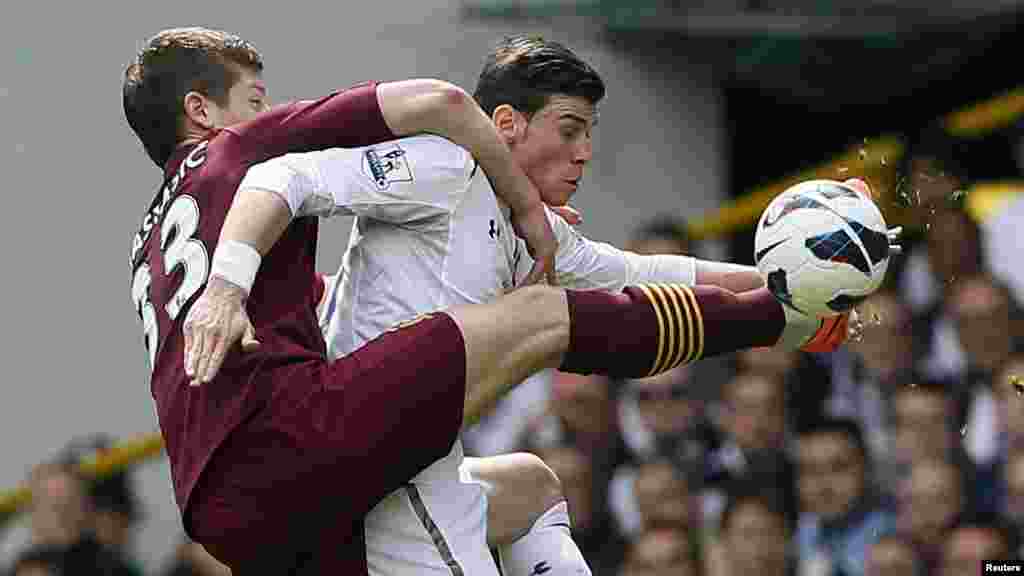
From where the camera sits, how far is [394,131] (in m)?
4.34

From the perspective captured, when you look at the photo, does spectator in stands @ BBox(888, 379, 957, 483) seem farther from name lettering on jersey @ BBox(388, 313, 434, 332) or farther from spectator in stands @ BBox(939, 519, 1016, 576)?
name lettering on jersey @ BBox(388, 313, 434, 332)

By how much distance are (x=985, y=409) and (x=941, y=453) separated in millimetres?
232

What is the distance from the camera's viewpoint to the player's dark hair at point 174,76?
4570mm

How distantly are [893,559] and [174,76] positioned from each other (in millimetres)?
3095

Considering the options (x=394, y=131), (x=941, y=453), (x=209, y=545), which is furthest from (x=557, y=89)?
(x=941, y=453)

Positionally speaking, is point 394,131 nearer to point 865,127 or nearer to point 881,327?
point 881,327

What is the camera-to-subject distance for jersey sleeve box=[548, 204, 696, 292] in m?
4.72

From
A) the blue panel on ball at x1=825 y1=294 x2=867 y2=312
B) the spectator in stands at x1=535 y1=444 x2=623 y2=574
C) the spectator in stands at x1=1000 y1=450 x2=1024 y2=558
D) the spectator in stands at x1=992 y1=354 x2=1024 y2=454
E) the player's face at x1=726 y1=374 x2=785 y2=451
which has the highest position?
the blue panel on ball at x1=825 y1=294 x2=867 y2=312

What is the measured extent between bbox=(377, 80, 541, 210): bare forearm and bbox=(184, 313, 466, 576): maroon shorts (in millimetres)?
313

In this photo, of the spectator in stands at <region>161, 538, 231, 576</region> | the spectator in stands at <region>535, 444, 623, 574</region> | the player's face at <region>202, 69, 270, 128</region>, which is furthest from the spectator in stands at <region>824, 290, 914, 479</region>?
the player's face at <region>202, 69, 270, 128</region>

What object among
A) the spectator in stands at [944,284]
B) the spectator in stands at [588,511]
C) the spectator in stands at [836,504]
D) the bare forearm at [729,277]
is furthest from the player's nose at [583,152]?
the spectator in stands at [588,511]

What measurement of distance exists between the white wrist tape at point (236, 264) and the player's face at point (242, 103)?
47cm

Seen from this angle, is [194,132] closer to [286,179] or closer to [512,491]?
[286,179]

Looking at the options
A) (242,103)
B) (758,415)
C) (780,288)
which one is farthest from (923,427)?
(242,103)
